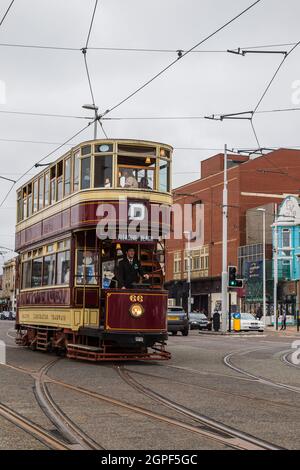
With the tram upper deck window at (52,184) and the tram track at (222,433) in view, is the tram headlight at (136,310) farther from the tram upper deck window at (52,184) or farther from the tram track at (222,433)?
the tram track at (222,433)

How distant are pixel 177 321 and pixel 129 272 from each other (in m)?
20.7

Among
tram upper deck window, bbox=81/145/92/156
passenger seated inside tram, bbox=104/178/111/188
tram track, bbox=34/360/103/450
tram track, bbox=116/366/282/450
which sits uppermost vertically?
tram upper deck window, bbox=81/145/92/156

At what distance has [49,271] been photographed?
19438mm

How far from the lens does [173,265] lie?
85250mm

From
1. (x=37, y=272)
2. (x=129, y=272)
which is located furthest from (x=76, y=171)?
(x=37, y=272)

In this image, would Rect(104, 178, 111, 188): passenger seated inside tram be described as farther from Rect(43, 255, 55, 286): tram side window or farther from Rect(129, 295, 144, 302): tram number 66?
Rect(43, 255, 55, 286): tram side window

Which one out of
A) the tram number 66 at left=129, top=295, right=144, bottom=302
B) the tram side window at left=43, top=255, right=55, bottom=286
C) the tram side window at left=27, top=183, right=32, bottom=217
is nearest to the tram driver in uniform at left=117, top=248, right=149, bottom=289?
the tram number 66 at left=129, top=295, right=144, bottom=302

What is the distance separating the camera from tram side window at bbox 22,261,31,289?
21.8 metres

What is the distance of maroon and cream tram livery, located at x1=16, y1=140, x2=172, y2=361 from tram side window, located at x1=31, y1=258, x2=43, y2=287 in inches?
54.1

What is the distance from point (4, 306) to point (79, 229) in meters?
104

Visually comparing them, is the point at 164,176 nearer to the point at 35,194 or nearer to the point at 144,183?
the point at 144,183
